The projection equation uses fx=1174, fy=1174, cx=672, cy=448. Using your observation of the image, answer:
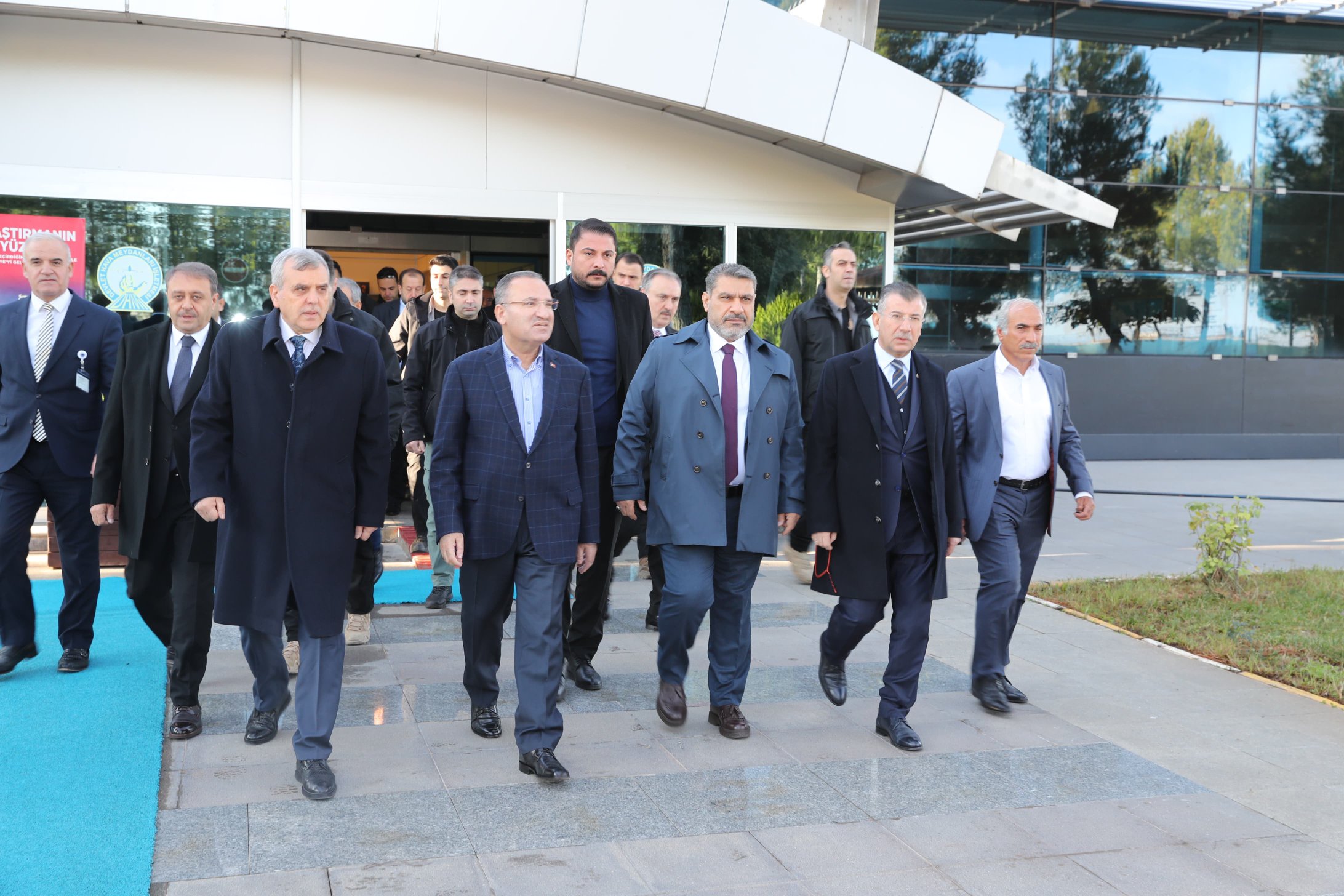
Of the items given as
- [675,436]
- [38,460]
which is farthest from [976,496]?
[38,460]

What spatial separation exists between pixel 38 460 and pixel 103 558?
10.0ft

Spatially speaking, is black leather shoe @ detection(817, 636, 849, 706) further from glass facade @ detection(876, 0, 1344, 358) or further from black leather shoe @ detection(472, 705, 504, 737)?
glass facade @ detection(876, 0, 1344, 358)

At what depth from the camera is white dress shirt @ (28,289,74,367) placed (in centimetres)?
603

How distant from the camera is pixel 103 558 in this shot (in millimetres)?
8750

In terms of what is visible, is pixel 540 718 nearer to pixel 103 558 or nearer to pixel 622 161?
pixel 103 558

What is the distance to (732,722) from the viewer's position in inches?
203

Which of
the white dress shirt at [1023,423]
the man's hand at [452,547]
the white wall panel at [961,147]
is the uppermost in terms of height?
the white wall panel at [961,147]

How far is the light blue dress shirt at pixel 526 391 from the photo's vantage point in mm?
4762

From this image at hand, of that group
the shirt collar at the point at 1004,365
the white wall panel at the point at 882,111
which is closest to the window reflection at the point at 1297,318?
the white wall panel at the point at 882,111

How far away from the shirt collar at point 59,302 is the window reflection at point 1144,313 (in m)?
15.5

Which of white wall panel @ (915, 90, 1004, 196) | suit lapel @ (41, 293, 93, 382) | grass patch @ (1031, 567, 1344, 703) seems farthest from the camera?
white wall panel @ (915, 90, 1004, 196)

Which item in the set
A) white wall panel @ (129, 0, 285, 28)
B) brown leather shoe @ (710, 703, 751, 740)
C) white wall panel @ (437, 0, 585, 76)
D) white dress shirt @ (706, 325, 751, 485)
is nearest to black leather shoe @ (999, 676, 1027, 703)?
brown leather shoe @ (710, 703, 751, 740)

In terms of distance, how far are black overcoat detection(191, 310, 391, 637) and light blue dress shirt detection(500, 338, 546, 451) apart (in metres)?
0.58

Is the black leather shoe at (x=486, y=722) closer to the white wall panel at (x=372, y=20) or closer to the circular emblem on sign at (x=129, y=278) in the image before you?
the circular emblem on sign at (x=129, y=278)
